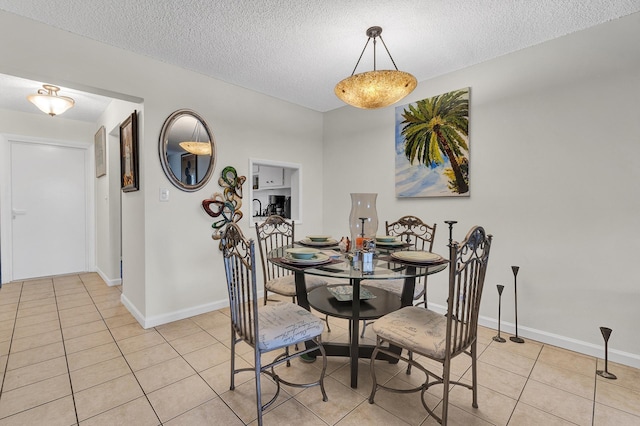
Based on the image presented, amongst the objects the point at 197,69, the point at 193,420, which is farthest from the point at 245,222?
the point at 193,420

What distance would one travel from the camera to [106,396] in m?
1.69

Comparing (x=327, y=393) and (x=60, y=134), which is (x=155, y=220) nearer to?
(x=327, y=393)

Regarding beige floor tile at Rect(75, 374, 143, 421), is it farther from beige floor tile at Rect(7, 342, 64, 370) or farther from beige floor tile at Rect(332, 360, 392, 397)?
beige floor tile at Rect(332, 360, 392, 397)

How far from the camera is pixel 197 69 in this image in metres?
2.82

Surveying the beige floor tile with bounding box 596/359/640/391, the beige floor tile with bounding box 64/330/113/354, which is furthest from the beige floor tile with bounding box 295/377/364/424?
the beige floor tile with bounding box 64/330/113/354

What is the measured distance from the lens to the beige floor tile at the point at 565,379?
1.77 metres

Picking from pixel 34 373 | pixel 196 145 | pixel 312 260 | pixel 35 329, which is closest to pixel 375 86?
pixel 312 260

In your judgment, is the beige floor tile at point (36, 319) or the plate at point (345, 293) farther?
the beige floor tile at point (36, 319)

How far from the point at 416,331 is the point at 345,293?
31.2 inches

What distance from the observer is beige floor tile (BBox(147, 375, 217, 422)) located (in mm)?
1572

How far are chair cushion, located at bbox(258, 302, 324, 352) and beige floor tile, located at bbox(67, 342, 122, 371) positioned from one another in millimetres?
1353

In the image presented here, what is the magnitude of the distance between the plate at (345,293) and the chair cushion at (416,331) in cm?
44

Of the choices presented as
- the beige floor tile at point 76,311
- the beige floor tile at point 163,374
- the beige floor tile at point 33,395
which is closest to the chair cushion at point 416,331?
the beige floor tile at point 163,374

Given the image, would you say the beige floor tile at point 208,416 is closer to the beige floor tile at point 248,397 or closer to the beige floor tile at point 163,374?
the beige floor tile at point 248,397
